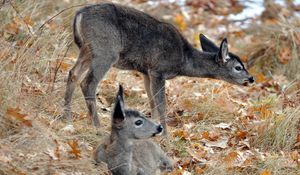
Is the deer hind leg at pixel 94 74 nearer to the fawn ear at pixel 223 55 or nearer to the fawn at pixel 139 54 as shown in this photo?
the fawn at pixel 139 54

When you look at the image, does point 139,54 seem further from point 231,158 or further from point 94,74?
point 231,158

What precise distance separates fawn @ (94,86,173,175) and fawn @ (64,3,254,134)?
1.07 m

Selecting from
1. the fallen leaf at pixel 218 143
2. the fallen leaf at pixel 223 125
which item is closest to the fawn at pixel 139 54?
the fallen leaf at pixel 218 143

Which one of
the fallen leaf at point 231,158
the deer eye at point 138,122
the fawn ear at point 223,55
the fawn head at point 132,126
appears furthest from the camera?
the fawn ear at point 223,55

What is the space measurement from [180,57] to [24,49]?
253 cm

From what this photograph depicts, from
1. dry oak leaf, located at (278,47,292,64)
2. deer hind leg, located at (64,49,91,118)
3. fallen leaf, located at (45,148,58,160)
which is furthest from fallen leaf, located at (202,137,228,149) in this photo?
dry oak leaf, located at (278,47,292,64)

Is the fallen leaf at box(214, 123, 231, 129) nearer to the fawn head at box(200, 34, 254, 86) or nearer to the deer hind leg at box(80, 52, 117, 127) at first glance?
the fawn head at box(200, 34, 254, 86)

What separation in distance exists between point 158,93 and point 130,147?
227 centimetres

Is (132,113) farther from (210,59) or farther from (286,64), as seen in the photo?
(286,64)

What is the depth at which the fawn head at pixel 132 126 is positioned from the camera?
8125 mm

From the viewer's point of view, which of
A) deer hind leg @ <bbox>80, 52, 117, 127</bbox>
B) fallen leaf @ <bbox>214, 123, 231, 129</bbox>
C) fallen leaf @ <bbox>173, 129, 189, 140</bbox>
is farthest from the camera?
fallen leaf @ <bbox>214, 123, 231, 129</bbox>

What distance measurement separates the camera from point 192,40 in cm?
1611

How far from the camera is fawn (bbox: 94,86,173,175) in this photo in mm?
7926

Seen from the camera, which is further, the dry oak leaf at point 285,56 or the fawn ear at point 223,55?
the dry oak leaf at point 285,56
